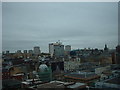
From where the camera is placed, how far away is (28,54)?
9.63 meters

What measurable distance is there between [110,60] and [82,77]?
3.23 meters

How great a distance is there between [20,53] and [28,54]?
0.63m

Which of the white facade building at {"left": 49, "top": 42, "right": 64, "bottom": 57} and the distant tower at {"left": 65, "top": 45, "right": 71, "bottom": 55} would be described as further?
the distant tower at {"left": 65, "top": 45, "right": 71, "bottom": 55}

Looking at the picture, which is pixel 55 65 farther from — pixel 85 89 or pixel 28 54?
pixel 85 89

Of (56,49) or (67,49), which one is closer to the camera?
(56,49)

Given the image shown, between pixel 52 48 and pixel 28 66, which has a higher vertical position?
pixel 52 48

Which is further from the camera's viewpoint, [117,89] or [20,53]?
[20,53]

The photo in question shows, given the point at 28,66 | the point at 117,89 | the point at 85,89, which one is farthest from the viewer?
the point at 28,66

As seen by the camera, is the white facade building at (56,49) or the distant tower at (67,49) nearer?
the white facade building at (56,49)

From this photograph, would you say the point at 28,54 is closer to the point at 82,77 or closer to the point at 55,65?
the point at 55,65

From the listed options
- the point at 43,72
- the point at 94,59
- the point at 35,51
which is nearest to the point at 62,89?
the point at 43,72

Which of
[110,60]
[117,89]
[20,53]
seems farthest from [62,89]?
[20,53]

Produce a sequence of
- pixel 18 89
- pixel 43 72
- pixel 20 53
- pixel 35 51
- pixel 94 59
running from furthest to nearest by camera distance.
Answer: pixel 35 51 → pixel 20 53 → pixel 94 59 → pixel 43 72 → pixel 18 89

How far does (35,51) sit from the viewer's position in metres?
10.1
